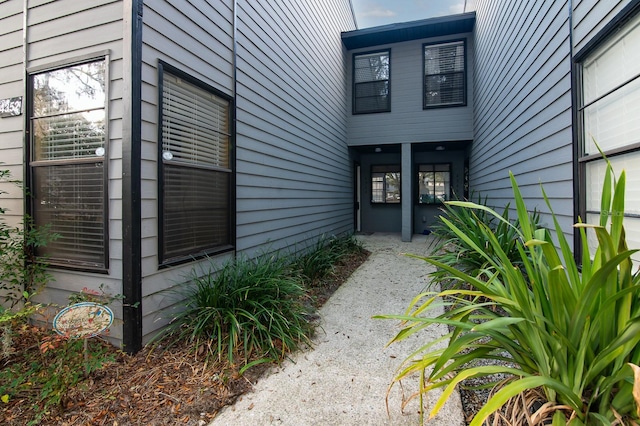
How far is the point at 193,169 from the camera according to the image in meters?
2.94

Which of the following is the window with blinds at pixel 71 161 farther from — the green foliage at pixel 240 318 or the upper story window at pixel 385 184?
the upper story window at pixel 385 184

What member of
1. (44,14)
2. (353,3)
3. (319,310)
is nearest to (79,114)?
(44,14)

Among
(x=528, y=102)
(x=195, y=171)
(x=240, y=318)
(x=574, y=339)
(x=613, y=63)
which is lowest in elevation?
(x=240, y=318)

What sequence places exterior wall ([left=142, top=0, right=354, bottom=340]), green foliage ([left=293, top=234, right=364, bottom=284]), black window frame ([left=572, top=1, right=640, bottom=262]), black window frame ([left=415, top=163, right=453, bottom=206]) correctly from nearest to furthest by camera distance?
1. black window frame ([left=572, top=1, right=640, bottom=262])
2. exterior wall ([left=142, top=0, right=354, bottom=340])
3. green foliage ([left=293, top=234, right=364, bottom=284])
4. black window frame ([left=415, top=163, right=453, bottom=206])

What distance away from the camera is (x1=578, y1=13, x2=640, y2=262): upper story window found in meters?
1.94

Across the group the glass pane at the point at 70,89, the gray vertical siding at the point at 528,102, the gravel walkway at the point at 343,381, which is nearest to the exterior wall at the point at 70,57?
the glass pane at the point at 70,89

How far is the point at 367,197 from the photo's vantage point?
9.78 m

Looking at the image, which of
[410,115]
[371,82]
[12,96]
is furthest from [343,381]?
[371,82]

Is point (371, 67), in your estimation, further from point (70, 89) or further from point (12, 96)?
point (12, 96)

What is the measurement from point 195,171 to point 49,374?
5.87ft

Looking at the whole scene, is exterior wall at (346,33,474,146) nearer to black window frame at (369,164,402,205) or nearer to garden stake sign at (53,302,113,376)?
black window frame at (369,164,402,205)

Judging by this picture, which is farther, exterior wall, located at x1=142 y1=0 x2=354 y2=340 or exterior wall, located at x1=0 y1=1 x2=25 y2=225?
exterior wall, located at x1=0 y1=1 x2=25 y2=225

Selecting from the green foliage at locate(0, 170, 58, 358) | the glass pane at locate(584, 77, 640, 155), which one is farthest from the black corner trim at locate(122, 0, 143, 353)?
the glass pane at locate(584, 77, 640, 155)

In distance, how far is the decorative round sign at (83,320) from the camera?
1.91 meters
